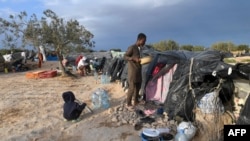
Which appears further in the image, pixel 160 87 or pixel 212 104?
pixel 160 87

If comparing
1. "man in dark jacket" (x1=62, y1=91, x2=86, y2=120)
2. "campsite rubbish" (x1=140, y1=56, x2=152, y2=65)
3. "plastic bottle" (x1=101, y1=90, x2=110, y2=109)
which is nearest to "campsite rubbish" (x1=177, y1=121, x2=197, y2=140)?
"man in dark jacket" (x1=62, y1=91, x2=86, y2=120)

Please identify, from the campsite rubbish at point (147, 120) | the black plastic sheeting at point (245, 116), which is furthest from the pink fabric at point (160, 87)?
the black plastic sheeting at point (245, 116)

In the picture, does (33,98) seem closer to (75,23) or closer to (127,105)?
(127,105)

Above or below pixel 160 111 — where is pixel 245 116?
above

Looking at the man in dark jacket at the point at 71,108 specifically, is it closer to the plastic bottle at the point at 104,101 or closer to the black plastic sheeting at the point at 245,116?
the plastic bottle at the point at 104,101

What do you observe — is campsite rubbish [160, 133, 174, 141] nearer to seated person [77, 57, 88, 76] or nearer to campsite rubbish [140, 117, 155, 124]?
campsite rubbish [140, 117, 155, 124]

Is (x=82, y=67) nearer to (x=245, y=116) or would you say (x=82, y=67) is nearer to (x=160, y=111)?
(x=160, y=111)

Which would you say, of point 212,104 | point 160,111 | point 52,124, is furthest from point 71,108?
point 212,104

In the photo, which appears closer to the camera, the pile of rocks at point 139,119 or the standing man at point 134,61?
the pile of rocks at point 139,119

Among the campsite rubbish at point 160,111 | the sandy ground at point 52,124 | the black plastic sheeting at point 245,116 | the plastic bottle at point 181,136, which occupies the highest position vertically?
the black plastic sheeting at point 245,116

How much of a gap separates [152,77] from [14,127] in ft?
10.6

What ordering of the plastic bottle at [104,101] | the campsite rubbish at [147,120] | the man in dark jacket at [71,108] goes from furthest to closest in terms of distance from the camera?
the plastic bottle at [104,101]
the man in dark jacket at [71,108]
the campsite rubbish at [147,120]

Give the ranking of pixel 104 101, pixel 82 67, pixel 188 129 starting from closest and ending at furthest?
pixel 188 129
pixel 104 101
pixel 82 67

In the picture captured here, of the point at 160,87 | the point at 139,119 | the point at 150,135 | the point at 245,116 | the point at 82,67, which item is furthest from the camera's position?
the point at 82,67
